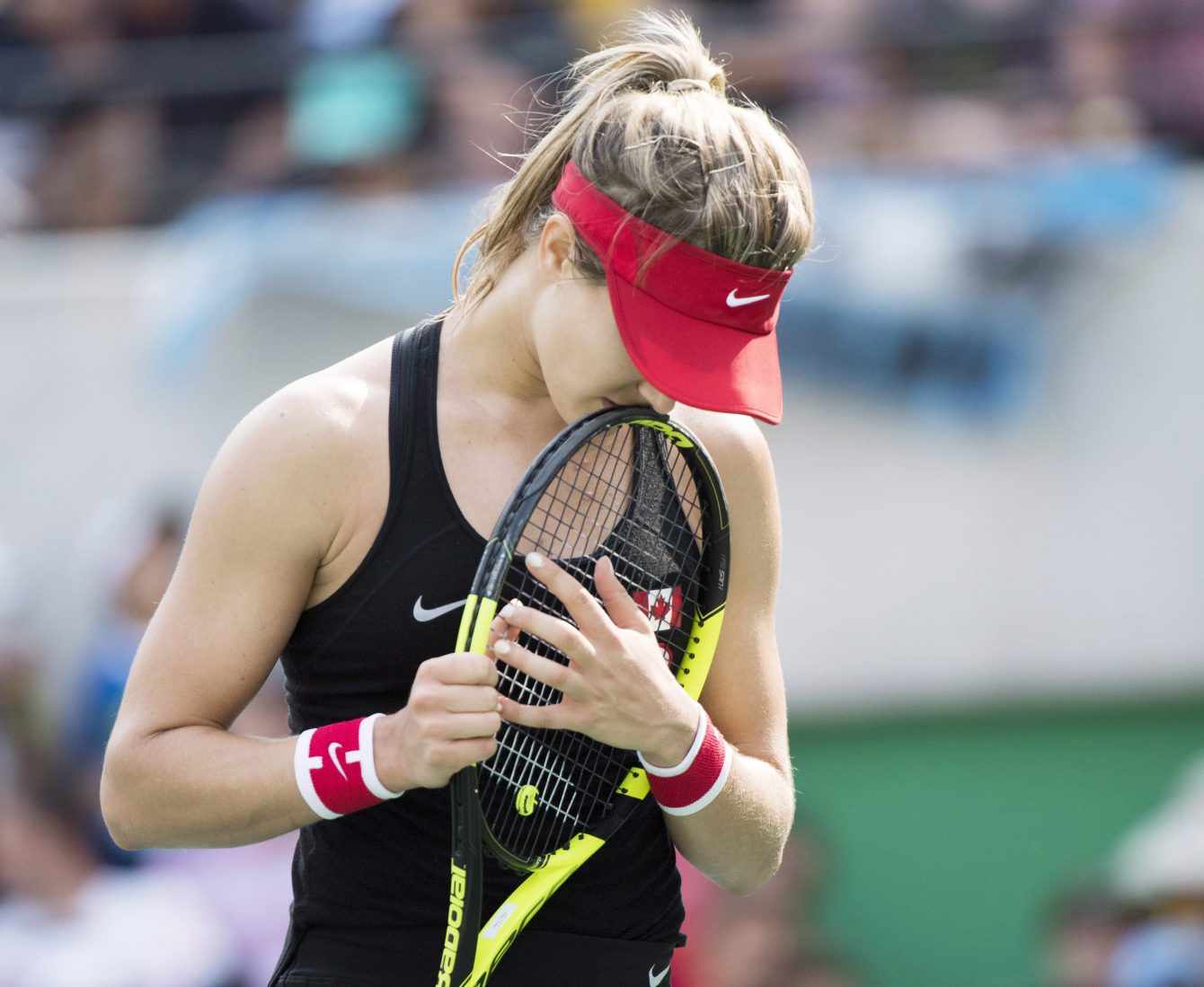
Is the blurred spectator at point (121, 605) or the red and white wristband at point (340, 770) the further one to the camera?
the blurred spectator at point (121, 605)

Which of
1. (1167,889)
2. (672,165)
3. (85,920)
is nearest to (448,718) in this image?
(672,165)

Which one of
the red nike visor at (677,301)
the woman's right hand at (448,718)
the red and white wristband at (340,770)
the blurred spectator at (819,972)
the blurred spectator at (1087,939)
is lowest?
the blurred spectator at (819,972)

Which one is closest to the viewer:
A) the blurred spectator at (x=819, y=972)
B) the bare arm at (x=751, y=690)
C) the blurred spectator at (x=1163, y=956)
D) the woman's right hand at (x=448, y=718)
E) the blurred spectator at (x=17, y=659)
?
the woman's right hand at (x=448, y=718)

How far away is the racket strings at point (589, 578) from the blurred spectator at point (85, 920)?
314cm

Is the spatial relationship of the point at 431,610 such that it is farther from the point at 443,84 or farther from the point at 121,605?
the point at 443,84

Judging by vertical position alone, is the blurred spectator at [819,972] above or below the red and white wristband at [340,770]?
below

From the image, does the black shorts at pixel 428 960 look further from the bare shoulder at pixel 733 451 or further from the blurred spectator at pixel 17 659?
the blurred spectator at pixel 17 659

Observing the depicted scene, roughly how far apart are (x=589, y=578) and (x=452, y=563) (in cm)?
17

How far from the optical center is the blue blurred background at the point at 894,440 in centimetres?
547

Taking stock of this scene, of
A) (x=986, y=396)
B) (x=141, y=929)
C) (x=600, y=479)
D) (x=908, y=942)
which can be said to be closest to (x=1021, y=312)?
(x=986, y=396)

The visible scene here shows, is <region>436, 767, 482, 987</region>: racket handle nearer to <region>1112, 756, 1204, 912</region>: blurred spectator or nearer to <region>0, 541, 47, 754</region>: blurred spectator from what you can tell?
<region>1112, 756, 1204, 912</region>: blurred spectator

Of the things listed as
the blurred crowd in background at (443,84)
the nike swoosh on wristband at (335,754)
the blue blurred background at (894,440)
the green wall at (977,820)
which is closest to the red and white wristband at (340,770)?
the nike swoosh on wristband at (335,754)

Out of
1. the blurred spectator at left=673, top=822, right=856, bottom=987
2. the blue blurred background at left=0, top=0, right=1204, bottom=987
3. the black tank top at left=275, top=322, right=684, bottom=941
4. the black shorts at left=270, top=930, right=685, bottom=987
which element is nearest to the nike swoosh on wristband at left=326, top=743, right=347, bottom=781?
the black tank top at left=275, top=322, right=684, bottom=941

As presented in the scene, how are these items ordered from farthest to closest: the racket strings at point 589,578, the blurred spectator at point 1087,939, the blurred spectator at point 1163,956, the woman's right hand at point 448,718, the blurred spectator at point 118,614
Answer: the blurred spectator at point 118,614, the blurred spectator at point 1087,939, the blurred spectator at point 1163,956, the racket strings at point 589,578, the woman's right hand at point 448,718
